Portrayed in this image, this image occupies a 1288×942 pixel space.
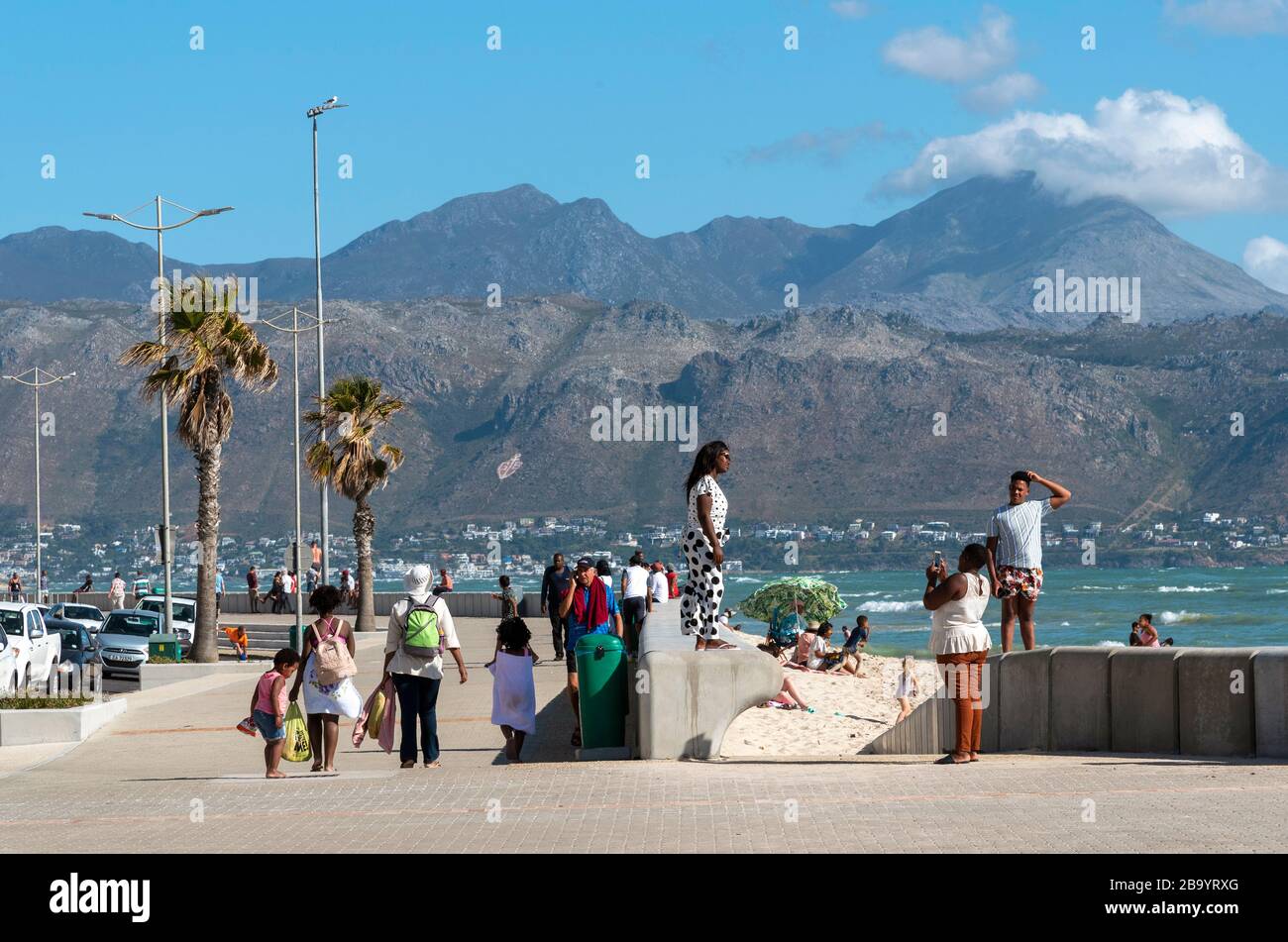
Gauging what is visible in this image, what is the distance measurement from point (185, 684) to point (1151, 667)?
63.8ft

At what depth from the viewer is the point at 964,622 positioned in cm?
1302

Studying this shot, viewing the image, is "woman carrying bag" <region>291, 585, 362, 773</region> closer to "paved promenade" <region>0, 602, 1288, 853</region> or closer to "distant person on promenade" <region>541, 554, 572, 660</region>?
"paved promenade" <region>0, 602, 1288, 853</region>

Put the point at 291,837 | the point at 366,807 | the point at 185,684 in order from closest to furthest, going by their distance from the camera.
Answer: the point at 291,837 → the point at 366,807 → the point at 185,684

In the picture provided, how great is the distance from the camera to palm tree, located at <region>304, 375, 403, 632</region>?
152 feet

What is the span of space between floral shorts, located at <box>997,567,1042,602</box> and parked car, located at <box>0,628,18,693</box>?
564 inches

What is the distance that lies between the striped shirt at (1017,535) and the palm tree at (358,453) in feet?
→ 109

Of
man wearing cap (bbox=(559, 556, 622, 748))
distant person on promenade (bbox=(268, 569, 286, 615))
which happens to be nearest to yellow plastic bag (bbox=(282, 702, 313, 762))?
man wearing cap (bbox=(559, 556, 622, 748))

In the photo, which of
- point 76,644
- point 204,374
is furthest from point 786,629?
point 76,644

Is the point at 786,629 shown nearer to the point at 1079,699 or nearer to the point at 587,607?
the point at 587,607

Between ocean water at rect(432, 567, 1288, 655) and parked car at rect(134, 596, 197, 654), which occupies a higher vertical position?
parked car at rect(134, 596, 197, 654)

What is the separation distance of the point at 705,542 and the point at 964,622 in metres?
2.19
